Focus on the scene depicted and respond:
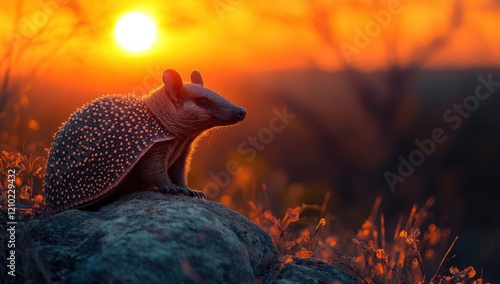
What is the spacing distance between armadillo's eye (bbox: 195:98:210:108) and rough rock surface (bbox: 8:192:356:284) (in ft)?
5.85

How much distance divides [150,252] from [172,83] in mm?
2873

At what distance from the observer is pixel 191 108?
761cm

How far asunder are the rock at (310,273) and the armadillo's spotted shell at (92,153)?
76.6 inches

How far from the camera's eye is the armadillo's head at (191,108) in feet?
24.7

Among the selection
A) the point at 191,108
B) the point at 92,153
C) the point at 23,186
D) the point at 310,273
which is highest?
the point at 191,108

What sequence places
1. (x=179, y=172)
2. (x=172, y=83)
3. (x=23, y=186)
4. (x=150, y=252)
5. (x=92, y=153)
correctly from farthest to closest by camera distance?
(x=179, y=172) < (x=23, y=186) < (x=172, y=83) < (x=92, y=153) < (x=150, y=252)

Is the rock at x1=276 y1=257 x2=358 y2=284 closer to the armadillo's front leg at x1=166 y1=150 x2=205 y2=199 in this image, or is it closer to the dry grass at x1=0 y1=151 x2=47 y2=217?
the armadillo's front leg at x1=166 y1=150 x2=205 y2=199

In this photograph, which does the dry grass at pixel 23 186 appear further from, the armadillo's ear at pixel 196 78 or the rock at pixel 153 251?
the armadillo's ear at pixel 196 78

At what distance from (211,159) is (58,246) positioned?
21.4 m

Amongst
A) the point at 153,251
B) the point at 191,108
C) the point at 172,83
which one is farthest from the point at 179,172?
the point at 153,251

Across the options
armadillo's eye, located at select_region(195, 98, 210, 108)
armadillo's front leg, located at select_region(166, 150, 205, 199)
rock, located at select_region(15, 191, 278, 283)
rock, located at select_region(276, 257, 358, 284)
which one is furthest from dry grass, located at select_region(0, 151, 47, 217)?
rock, located at select_region(276, 257, 358, 284)

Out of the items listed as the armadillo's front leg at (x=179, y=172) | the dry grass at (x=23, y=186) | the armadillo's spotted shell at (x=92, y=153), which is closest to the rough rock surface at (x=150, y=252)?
the armadillo's spotted shell at (x=92, y=153)

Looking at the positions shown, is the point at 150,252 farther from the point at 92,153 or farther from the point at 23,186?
the point at 23,186

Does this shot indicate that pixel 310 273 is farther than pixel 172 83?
No
